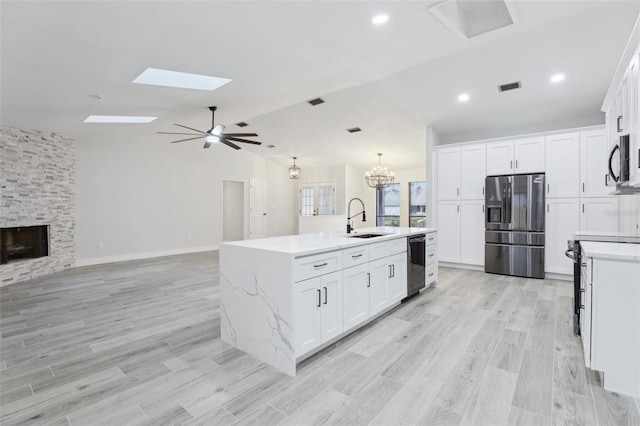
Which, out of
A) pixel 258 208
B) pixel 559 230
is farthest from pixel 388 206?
pixel 559 230

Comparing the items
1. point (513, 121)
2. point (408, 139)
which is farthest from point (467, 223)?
point (408, 139)

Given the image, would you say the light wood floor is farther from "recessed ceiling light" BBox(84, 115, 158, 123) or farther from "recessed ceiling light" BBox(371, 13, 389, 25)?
"recessed ceiling light" BBox(84, 115, 158, 123)

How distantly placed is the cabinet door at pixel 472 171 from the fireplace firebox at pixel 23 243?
7626 mm

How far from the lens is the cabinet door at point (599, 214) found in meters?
4.59

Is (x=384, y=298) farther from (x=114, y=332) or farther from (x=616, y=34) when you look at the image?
(x=616, y=34)

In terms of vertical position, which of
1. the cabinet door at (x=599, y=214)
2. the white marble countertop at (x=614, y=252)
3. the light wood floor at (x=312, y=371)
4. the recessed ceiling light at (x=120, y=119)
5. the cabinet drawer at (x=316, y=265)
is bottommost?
the light wood floor at (x=312, y=371)

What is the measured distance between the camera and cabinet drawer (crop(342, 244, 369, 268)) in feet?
8.98

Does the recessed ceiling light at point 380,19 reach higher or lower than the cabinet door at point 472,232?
higher

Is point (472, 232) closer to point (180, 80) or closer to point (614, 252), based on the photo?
point (614, 252)

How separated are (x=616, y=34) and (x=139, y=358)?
18.9 feet

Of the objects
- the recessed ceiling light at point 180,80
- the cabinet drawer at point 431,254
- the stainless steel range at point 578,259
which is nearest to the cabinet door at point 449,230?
the cabinet drawer at point 431,254

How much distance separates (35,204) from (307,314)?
5.77m

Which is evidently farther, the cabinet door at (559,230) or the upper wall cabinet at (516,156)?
the upper wall cabinet at (516,156)

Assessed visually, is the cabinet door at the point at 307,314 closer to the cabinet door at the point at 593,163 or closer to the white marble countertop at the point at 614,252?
the white marble countertop at the point at 614,252
